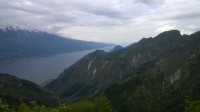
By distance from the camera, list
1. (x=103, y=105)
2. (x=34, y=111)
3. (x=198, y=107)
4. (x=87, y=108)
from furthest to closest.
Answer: (x=87, y=108) → (x=103, y=105) → (x=34, y=111) → (x=198, y=107)

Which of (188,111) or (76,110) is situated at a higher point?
(188,111)

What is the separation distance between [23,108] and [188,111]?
37461mm

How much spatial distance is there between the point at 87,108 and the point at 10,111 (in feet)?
218

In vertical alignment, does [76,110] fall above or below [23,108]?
below

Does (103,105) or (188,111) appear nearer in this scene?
(188,111)

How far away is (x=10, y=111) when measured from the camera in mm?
80625

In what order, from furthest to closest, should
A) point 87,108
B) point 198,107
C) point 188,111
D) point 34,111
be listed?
point 87,108 < point 34,111 < point 188,111 < point 198,107

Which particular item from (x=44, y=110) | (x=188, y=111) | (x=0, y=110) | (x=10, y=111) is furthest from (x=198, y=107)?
(x=0, y=110)

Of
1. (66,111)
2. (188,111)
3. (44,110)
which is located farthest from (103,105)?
(188,111)

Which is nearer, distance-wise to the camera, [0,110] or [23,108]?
[23,108]

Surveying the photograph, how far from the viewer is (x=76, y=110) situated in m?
146

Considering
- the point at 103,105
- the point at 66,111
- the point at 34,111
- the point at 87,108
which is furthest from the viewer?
the point at 87,108

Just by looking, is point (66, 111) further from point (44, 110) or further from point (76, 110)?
point (44, 110)

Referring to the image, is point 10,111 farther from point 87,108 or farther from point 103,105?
point 87,108
